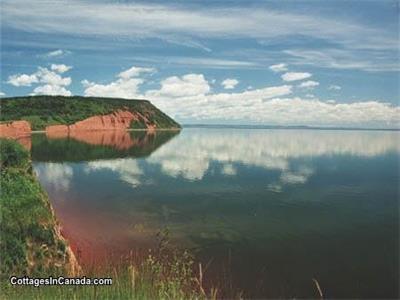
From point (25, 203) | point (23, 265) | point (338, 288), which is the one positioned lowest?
point (338, 288)

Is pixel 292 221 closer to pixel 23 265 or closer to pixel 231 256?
pixel 231 256

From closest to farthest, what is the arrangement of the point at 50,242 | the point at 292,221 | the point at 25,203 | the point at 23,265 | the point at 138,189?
the point at 23,265
the point at 50,242
the point at 25,203
the point at 292,221
the point at 138,189

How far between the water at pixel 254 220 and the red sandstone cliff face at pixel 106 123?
86750 mm

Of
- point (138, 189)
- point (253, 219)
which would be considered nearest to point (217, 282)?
point (253, 219)

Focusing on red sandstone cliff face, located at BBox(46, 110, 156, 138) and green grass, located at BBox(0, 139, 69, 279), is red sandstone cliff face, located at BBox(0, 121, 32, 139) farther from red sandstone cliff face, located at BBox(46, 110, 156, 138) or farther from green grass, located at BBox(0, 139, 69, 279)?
green grass, located at BBox(0, 139, 69, 279)

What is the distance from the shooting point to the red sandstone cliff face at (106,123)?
4870 inches

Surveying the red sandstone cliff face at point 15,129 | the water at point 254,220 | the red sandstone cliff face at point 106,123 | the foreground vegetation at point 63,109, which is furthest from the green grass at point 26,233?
the red sandstone cliff face at point 106,123

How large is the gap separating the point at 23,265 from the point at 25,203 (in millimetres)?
3110

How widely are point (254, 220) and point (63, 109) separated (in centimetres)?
12476

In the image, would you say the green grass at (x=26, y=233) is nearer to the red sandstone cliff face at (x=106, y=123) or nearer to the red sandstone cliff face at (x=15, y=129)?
the red sandstone cliff face at (x=15, y=129)

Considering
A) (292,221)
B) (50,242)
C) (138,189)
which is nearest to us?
(50,242)

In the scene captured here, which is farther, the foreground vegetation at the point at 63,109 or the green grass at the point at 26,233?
the foreground vegetation at the point at 63,109

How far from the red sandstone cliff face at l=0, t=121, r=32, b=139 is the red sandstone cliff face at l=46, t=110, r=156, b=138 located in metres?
16.8

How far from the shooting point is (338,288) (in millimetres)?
13586
